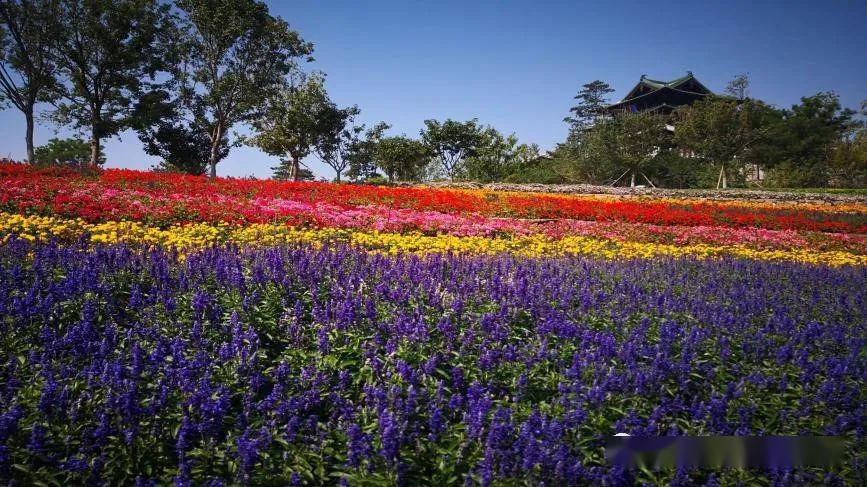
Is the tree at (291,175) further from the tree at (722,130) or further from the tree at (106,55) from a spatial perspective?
the tree at (722,130)

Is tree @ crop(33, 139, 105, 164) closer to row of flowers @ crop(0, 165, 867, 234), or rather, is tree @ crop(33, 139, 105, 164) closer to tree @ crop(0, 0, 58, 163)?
tree @ crop(0, 0, 58, 163)

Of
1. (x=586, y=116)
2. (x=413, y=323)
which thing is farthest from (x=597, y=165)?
(x=413, y=323)

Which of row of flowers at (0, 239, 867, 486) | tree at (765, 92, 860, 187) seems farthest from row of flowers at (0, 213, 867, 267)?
tree at (765, 92, 860, 187)

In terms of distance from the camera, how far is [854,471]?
265 centimetres

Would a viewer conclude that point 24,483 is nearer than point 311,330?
Yes

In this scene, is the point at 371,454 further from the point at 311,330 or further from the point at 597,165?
the point at 597,165

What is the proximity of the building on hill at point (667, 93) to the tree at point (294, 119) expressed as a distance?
120ft

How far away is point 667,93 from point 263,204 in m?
57.2

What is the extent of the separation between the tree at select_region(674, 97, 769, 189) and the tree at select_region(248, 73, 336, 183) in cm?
2910

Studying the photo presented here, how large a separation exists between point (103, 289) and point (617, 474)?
4.13m

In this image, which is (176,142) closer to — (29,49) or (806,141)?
(29,49)
